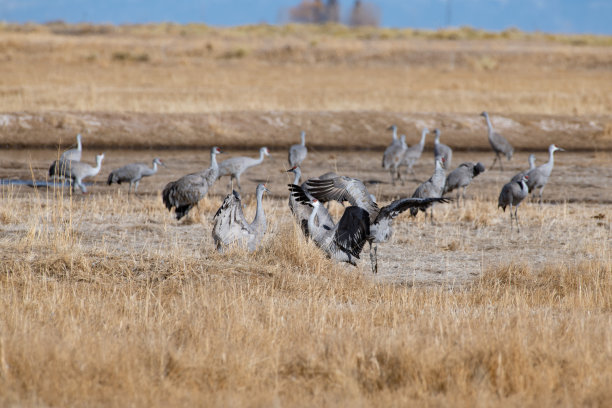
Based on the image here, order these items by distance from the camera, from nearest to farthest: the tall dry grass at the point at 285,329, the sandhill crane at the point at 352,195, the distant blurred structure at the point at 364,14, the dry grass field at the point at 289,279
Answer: the tall dry grass at the point at 285,329
the dry grass field at the point at 289,279
the sandhill crane at the point at 352,195
the distant blurred structure at the point at 364,14

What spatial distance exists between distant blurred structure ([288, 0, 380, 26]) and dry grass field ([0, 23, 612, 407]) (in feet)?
327

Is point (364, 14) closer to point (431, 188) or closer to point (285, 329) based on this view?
point (431, 188)

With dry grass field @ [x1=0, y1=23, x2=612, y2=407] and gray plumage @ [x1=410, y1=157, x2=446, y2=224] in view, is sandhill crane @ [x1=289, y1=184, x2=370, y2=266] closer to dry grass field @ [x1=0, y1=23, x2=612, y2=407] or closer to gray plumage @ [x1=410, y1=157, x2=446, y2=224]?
dry grass field @ [x1=0, y1=23, x2=612, y2=407]

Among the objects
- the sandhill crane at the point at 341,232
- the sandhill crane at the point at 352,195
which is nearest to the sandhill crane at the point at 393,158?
the sandhill crane at the point at 352,195

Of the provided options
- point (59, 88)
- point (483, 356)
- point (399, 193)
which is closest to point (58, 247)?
point (483, 356)

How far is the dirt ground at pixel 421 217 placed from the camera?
392 inches

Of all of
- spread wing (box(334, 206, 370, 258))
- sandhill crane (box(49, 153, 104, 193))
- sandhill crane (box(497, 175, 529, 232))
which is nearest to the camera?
spread wing (box(334, 206, 370, 258))

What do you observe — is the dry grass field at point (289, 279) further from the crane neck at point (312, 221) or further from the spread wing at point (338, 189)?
the spread wing at point (338, 189)

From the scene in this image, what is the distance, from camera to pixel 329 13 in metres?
130

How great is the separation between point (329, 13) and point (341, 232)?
410 ft

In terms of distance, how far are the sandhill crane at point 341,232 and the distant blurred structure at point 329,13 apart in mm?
113754

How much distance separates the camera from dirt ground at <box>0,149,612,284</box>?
9.97m

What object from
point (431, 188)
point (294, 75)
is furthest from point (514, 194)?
point (294, 75)

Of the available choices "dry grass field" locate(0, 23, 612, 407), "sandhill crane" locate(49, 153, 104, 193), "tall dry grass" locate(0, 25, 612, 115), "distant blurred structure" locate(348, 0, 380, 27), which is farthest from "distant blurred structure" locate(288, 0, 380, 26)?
"sandhill crane" locate(49, 153, 104, 193)
